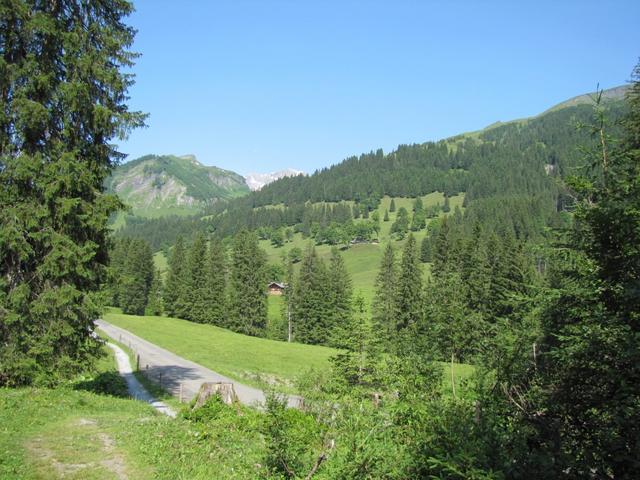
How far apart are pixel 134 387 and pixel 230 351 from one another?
2236cm

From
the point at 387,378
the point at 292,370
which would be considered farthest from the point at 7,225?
the point at 292,370

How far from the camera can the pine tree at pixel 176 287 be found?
248 feet

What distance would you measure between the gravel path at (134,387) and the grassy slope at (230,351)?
578cm

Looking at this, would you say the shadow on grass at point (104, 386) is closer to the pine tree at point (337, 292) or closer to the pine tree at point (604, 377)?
the pine tree at point (604, 377)

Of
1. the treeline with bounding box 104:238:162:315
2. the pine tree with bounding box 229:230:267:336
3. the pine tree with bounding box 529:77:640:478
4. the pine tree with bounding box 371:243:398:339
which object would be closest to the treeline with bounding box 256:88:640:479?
the pine tree with bounding box 529:77:640:478

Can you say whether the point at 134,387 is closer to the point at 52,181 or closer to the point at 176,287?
the point at 52,181

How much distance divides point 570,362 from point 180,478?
294 inches

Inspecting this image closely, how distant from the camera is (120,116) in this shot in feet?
55.9

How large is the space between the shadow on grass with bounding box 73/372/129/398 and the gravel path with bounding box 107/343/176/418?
76 cm

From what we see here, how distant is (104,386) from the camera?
64.9 ft

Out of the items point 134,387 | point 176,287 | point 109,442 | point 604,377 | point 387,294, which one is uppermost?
point 604,377

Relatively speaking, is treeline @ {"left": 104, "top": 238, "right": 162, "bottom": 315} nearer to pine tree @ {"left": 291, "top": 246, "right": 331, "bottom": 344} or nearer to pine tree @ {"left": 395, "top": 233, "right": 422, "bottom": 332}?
pine tree @ {"left": 291, "top": 246, "right": 331, "bottom": 344}

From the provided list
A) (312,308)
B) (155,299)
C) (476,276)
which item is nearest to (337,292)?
(312,308)

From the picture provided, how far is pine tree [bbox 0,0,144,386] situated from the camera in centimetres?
1529
